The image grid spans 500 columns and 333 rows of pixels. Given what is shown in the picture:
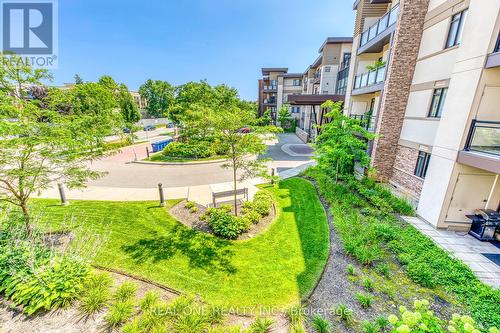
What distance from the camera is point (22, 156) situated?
525 centimetres

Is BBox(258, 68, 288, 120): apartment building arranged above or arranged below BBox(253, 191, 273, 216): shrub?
above

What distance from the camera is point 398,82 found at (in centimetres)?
1153

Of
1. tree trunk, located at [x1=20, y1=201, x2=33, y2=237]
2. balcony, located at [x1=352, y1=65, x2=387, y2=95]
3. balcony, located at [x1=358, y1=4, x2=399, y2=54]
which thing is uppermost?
balcony, located at [x1=358, y1=4, x2=399, y2=54]

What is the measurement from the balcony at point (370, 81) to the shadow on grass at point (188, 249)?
42.1 feet

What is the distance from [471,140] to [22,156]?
1388 cm

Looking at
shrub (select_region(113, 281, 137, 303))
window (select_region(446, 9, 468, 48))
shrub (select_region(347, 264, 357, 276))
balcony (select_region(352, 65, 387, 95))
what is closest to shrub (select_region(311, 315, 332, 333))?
shrub (select_region(347, 264, 357, 276))

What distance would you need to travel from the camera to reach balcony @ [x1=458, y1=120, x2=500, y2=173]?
6661 millimetres

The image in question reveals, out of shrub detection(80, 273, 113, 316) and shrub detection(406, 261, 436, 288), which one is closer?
shrub detection(80, 273, 113, 316)

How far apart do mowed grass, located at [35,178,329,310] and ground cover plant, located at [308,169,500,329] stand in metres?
1.03

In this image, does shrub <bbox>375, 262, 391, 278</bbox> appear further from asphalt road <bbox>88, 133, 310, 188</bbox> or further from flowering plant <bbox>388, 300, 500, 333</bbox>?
asphalt road <bbox>88, 133, 310, 188</bbox>

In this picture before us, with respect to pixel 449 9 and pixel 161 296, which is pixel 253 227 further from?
pixel 449 9

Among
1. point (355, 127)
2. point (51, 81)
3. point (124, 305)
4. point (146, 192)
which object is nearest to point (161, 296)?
point (124, 305)

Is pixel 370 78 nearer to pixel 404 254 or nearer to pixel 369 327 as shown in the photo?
pixel 404 254

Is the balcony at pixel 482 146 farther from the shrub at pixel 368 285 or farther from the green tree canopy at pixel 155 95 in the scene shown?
the green tree canopy at pixel 155 95
